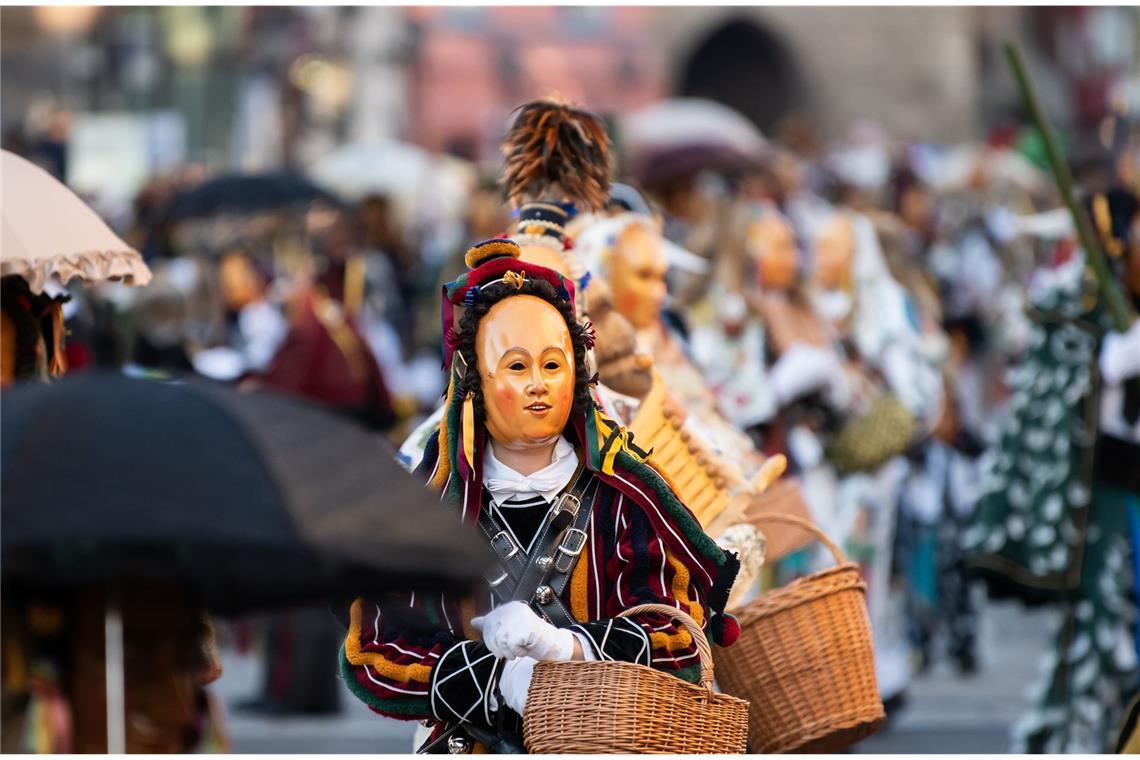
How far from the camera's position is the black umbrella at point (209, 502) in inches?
134

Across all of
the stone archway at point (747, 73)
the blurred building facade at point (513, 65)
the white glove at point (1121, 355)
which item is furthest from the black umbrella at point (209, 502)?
the stone archway at point (747, 73)

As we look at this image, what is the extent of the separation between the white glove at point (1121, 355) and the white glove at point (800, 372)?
64.6 inches

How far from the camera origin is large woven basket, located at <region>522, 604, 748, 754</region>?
4.81 meters

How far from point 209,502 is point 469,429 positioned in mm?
1817

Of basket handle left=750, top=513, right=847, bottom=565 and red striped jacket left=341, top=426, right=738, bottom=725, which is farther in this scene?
basket handle left=750, top=513, right=847, bottom=565

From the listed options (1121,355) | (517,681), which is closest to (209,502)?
(517,681)

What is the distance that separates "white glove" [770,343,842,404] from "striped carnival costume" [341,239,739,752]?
5.10 m

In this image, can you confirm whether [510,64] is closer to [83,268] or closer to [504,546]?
[83,268]

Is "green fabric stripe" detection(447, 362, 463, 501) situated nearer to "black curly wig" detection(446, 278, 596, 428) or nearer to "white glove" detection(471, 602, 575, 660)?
"black curly wig" detection(446, 278, 596, 428)

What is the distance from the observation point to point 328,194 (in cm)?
1834

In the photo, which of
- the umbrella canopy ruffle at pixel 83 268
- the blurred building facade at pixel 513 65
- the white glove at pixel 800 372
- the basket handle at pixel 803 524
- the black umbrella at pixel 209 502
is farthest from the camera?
the blurred building facade at pixel 513 65

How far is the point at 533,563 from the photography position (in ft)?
16.9

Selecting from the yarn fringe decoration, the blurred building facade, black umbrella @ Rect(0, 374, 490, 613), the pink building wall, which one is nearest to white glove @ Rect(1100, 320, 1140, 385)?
the yarn fringe decoration

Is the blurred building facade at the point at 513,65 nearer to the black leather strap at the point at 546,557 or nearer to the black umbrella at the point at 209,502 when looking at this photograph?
the black leather strap at the point at 546,557
